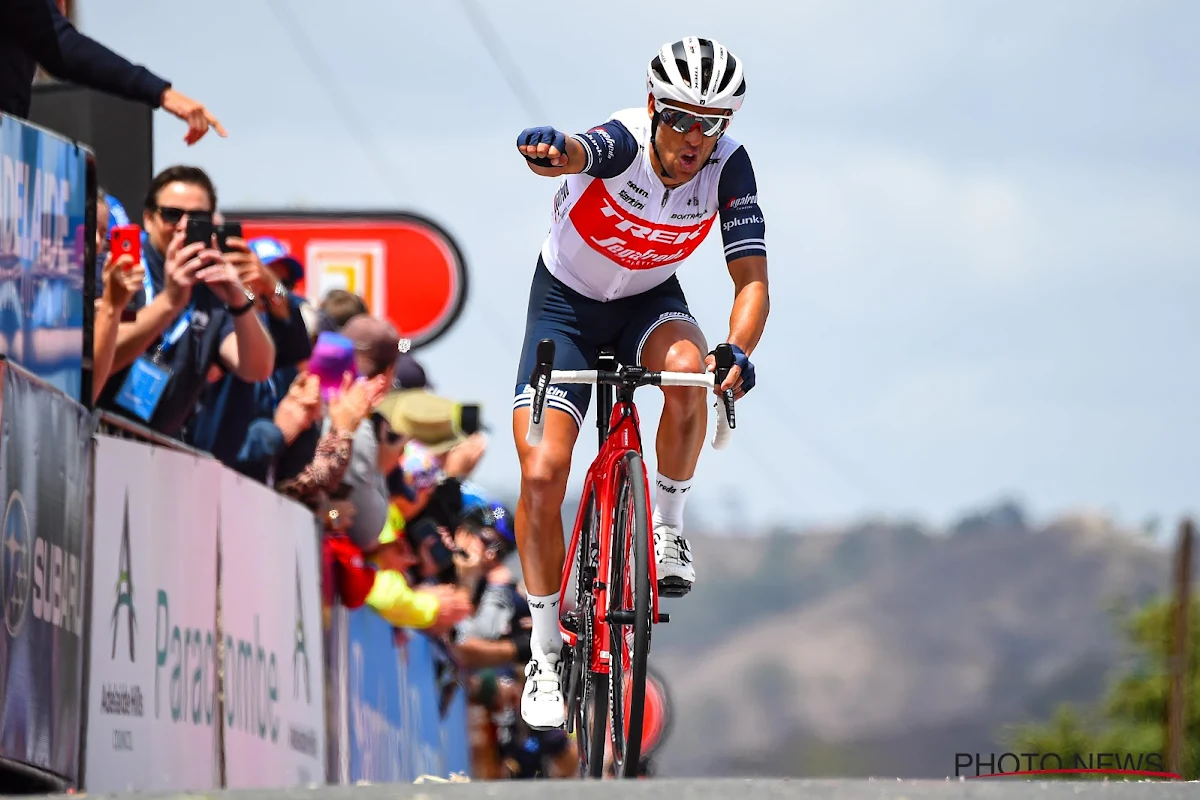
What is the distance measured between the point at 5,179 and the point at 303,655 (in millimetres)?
4129

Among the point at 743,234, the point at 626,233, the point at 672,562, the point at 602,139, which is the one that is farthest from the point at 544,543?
the point at 602,139

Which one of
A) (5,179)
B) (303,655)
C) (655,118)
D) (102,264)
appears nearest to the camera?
(5,179)

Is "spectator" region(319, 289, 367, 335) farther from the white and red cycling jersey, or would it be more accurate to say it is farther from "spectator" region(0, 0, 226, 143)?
the white and red cycling jersey

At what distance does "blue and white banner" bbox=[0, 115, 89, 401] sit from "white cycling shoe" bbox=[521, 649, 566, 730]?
2.02m

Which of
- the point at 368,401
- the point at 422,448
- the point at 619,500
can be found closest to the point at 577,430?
the point at 619,500

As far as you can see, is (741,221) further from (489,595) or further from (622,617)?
(489,595)

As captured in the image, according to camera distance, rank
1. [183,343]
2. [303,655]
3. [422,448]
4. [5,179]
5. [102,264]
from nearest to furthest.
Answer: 1. [5,179]
2. [102,264]
3. [183,343]
4. [303,655]
5. [422,448]

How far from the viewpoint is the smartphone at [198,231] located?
1015 centimetres

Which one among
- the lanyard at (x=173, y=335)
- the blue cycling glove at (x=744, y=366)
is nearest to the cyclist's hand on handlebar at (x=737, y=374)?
the blue cycling glove at (x=744, y=366)

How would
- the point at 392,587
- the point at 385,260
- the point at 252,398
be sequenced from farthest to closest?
1. the point at 385,260
2. the point at 392,587
3. the point at 252,398

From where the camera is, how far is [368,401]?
11891mm

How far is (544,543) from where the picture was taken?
9.00 metres

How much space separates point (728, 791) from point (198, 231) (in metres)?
4.59

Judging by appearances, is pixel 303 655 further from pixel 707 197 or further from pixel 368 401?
pixel 707 197
